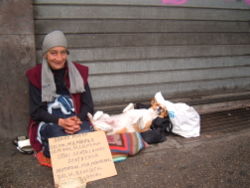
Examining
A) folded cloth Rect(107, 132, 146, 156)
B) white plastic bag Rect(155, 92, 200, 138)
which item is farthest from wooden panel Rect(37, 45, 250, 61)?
folded cloth Rect(107, 132, 146, 156)

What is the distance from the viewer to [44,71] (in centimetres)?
262

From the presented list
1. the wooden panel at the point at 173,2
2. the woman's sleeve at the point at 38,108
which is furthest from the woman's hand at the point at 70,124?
the wooden panel at the point at 173,2

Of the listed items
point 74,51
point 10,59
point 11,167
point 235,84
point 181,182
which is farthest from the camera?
point 235,84

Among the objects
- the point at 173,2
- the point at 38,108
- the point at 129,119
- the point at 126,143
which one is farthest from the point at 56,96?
the point at 173,2

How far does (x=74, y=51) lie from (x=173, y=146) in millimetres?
1688

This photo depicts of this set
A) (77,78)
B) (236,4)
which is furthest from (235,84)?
(77,78)

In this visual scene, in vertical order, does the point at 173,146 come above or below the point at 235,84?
below

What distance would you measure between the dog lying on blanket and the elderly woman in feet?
0.86

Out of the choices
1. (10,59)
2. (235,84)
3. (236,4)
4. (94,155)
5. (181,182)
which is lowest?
(181,182)

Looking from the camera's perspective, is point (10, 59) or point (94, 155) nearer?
point (94, 155)

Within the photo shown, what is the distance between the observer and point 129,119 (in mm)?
3375

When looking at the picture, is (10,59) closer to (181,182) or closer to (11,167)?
(11,167)

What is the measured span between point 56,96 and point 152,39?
1.62 meters

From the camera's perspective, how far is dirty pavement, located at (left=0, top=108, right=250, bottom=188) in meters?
2.48
